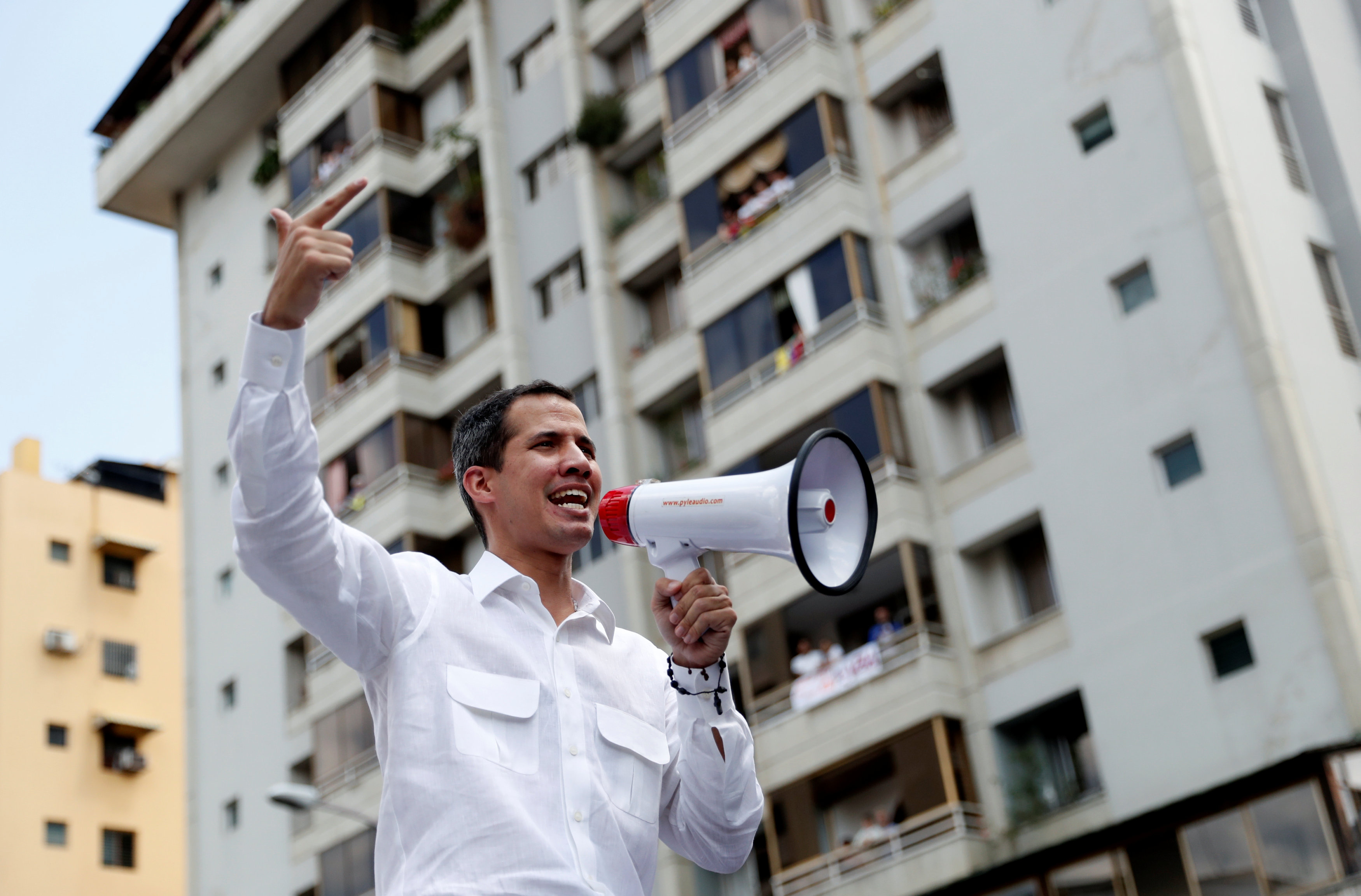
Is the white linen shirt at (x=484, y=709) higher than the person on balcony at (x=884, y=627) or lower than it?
lower

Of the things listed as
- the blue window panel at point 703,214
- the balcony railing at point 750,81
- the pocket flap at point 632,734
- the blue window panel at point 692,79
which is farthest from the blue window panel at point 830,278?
the pocket flap at point 632,734

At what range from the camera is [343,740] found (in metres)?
37.1

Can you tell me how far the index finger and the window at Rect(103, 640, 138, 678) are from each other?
52500mm

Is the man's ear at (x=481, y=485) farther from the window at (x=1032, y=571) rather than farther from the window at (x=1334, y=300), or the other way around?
the window at (x=1334, y=300)

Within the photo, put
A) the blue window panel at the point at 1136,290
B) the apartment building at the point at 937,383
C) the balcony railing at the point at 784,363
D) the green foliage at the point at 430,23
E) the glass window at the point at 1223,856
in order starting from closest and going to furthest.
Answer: the glass window at the point at 1223,856 < the apartment building at the point at 937,383 < the blue window panel at the point at 1136,290 < the balcony railing at the point at 784,363 < the green foliage at the point at 430,23

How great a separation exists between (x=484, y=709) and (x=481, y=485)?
2.80 feet

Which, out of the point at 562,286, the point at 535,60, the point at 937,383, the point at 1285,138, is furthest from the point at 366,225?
the point at 1285,138

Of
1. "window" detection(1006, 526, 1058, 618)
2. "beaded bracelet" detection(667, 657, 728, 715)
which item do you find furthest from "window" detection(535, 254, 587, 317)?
"beaded bracelet" detection(667, 657, 728, 715)

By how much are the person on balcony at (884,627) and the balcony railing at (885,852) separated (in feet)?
9.67

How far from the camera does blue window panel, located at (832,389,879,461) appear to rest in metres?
29.0

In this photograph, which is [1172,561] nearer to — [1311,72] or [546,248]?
[1311,72]

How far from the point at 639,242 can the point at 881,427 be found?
8.83 meters

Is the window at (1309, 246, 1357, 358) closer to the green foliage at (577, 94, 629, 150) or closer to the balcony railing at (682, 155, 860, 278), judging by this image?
the balcony railing at (682, 155, 860, 278)

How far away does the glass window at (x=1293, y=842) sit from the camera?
21781 mm
